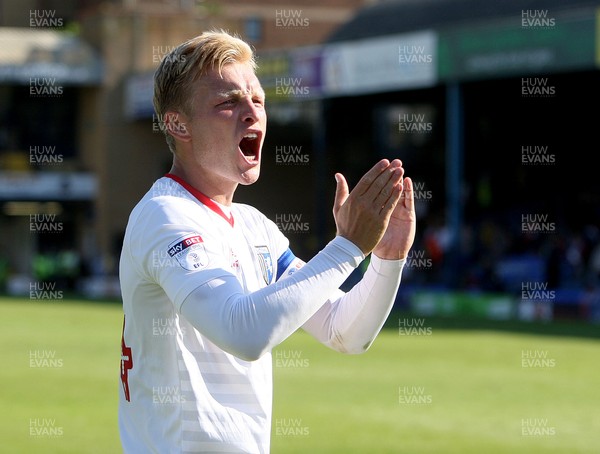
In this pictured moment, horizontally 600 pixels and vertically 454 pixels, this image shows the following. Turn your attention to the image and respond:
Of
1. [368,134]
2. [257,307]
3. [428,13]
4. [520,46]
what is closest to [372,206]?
[257,307]

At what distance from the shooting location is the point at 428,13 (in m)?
38.4

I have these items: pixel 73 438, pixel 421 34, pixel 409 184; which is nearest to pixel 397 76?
pixel 421 34

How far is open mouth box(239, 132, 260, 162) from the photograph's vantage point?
136 inches

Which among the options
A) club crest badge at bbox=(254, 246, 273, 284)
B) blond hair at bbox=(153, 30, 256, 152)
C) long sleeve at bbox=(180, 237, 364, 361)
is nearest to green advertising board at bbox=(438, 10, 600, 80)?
club crest badge at bbox=(254, 246, 273, 284)

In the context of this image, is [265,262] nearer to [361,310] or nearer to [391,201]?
[361,310]

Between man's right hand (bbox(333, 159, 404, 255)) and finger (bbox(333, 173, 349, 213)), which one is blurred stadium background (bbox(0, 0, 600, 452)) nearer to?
finger (bbox(333, 173, 349, 213))

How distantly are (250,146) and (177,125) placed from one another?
0.23m

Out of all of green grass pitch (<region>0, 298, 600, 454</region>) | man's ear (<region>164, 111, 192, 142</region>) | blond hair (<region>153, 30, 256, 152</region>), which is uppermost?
blond hair (<region>153, 30, 256, 152</region>)

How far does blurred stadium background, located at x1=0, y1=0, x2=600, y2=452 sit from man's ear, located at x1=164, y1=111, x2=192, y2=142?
15.8 m

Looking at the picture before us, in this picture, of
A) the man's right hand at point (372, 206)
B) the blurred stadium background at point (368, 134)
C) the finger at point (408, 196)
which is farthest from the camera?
the blurred stadium background at point (368, 134)

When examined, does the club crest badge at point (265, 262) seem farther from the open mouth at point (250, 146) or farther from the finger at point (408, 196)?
the finger at point (408, 196)

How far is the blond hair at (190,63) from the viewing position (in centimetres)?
340

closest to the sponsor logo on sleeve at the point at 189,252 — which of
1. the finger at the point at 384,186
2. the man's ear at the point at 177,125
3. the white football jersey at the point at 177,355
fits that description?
the white football jersey at the point at 177,355

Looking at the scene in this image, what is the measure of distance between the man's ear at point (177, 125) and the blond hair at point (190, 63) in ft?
0.05
